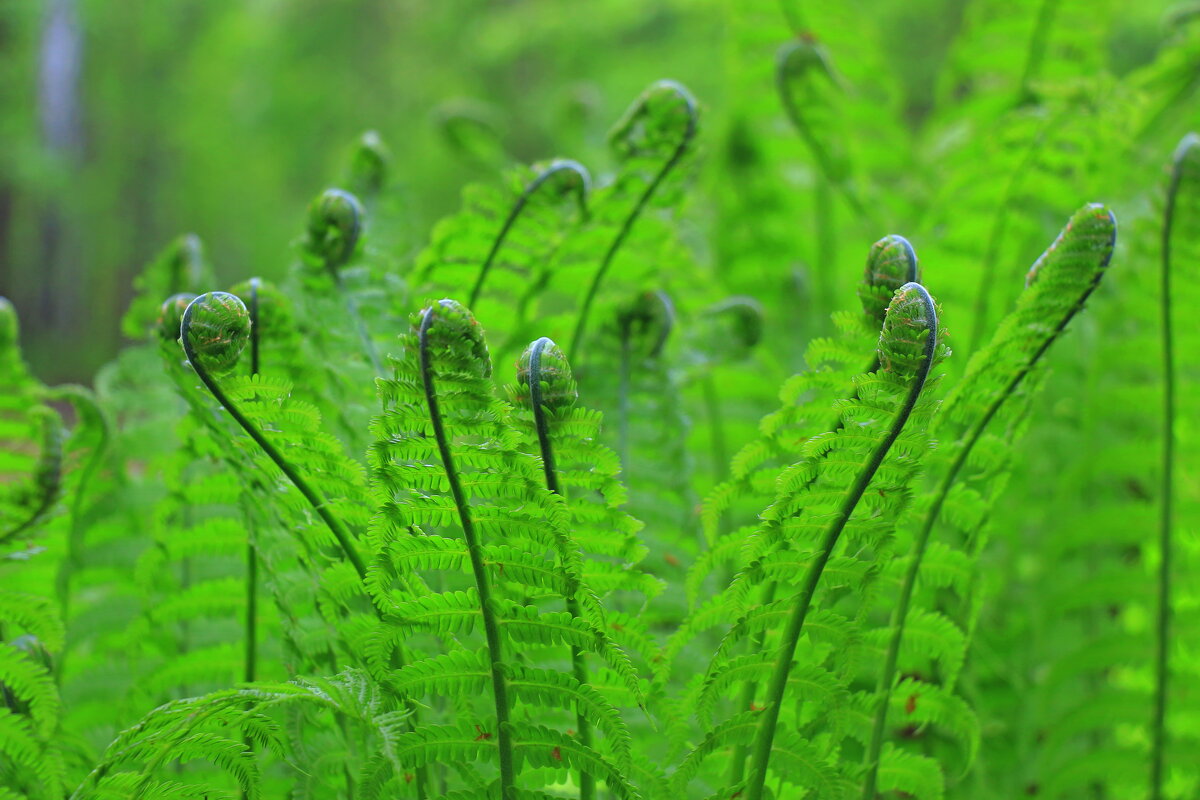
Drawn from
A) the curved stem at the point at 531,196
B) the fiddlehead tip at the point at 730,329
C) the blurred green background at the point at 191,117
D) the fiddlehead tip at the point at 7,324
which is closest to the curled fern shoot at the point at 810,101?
the fiddlehead tip at the point at 730,329

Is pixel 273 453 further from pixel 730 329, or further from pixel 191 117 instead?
pixel 191 117

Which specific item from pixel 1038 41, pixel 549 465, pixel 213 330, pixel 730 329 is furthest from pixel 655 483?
pixel 1038 41

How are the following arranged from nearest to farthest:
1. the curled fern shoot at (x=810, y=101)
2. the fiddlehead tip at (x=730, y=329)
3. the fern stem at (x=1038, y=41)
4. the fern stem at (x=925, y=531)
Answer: the fern stem at (x=925, y=531) < the fiddlehead tip at (x=730, y=329) < the curled fern shoot at (x=810, y=101) < the fern stem at (x=1038, y=41)

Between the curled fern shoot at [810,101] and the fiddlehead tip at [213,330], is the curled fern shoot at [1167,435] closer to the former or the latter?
the curled fern shoot at [810,101]

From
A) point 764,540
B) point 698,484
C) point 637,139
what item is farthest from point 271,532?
point 698,484

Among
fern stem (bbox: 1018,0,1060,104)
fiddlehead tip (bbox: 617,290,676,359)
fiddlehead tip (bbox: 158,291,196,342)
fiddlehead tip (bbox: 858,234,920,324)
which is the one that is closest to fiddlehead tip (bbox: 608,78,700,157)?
fiddlehead tip (bbox: 617,290,676,359)

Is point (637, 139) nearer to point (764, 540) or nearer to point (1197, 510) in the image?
point (764, 540)
